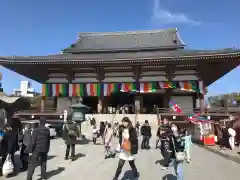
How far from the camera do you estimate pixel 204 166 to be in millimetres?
9102

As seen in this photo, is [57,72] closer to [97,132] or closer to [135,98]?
[135,98]

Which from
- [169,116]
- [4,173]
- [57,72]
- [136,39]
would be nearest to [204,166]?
[4,173]

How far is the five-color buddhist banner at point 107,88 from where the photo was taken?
23703mm

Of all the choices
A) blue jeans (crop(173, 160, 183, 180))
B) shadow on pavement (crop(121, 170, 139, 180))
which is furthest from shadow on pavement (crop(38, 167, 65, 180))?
blue jeans (crop(173, 160, 183, 180))

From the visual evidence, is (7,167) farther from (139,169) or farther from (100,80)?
(100,80)

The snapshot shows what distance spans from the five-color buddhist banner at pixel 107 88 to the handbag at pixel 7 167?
57.9 ft

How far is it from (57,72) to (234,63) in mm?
18066

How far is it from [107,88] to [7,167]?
18072 millimetres

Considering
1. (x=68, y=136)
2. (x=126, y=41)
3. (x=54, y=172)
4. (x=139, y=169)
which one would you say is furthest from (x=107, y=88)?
(x=54, y=172)

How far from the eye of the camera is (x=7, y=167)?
7113mm

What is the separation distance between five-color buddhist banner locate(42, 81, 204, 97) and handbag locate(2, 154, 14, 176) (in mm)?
17655

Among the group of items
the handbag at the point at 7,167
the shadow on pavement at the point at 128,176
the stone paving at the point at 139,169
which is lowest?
the stone paving at the point at 139,169

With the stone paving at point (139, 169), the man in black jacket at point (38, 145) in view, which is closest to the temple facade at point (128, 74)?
the stone paving at point (139, 169)

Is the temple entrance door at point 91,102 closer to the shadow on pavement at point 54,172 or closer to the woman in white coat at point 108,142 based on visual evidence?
the woman in white coat at point 108,142
